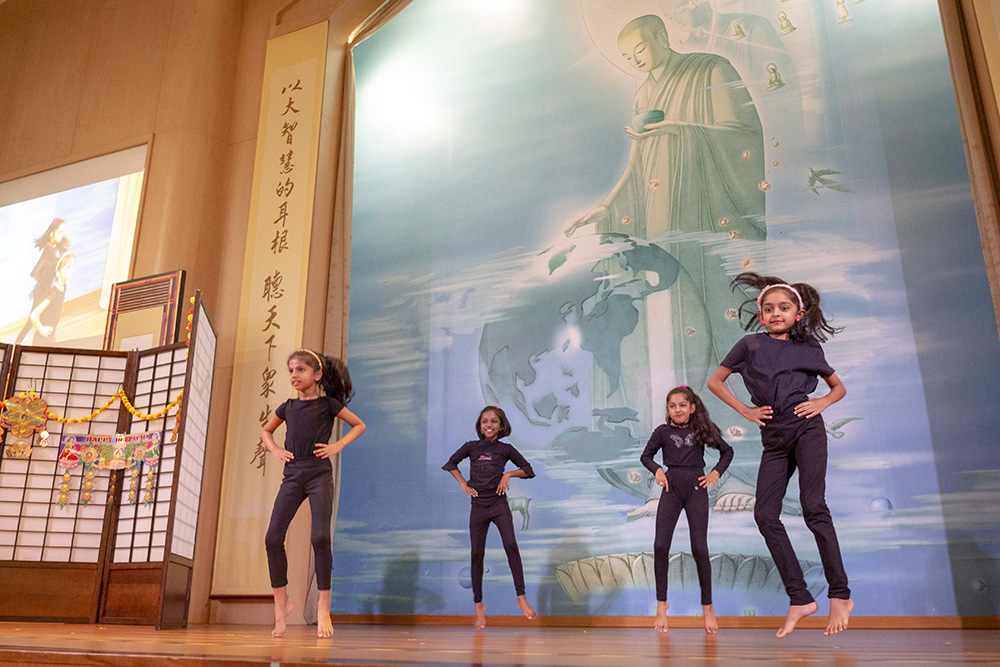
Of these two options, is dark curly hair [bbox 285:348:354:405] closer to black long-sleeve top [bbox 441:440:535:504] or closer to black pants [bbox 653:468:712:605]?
black long-sleeve top [bbox 441:440:535:504]

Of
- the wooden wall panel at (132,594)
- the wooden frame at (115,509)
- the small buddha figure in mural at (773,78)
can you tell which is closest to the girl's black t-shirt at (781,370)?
the small buddha figure in mural at (773,78)

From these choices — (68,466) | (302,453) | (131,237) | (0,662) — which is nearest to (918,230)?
(302,453)

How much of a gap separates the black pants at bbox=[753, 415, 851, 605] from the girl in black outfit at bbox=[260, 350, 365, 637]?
6.07 ft

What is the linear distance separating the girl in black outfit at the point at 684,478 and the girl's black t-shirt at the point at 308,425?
5.48ft

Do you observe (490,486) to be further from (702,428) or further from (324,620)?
(324,620)

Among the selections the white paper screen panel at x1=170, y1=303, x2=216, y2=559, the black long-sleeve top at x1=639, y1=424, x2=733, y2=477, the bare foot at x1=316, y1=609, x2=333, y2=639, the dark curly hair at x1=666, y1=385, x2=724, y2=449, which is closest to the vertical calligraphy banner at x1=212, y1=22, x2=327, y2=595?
the white paper screen panel at x1=170, y1=303, x2=216, y2=559

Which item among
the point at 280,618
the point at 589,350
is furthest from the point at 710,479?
the point at 280,618

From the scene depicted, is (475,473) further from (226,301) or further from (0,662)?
(0,662)

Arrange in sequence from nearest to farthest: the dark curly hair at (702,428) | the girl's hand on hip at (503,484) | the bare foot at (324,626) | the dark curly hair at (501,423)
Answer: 1. the bare foot at (324,626)
2. the dark curly hair at (702,428)
3. the girl's hand on hip at (503,484)
4. the dark curly hair at (501,423)

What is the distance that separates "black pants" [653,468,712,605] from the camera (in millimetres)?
3867

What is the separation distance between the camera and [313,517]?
3.64 m

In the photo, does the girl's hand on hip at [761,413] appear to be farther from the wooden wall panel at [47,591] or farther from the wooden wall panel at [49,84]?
the wooden wall panel at [49,84]

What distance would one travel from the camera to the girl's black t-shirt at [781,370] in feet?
9.69

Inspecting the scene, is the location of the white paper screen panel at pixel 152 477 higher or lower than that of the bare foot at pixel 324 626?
higher
